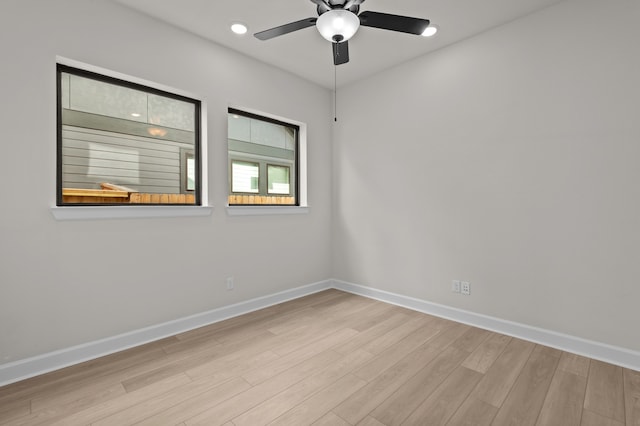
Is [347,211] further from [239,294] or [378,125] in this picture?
[239,294]

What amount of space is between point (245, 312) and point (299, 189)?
1.63 m

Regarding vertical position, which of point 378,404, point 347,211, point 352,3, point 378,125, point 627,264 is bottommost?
point 378,404

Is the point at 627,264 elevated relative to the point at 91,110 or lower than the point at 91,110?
lower

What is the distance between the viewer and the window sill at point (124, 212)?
2.12 meters

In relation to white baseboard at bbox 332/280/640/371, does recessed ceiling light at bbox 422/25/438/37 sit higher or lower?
higher

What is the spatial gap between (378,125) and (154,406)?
327cm

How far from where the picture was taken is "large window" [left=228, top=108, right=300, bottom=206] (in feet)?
10.8

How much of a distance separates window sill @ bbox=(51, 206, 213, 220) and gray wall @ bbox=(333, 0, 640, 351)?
2010mm

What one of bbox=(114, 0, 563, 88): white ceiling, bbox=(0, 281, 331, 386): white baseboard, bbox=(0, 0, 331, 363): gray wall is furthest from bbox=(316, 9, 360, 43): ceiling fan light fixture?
bbox=(0, 281, 331, 386): white baseboard

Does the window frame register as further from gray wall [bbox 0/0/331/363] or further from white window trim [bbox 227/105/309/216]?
gray wall [bbox 0/0/331/363]

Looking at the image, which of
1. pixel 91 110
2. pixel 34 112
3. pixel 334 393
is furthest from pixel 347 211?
pixel 34 112

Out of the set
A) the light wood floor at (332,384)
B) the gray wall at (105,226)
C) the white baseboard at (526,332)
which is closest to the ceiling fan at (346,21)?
the gray wall at (105,226)

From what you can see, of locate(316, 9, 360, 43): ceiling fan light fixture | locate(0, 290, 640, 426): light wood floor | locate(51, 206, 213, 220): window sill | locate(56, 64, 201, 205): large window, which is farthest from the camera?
locate(56, 64, 201, 205): large window

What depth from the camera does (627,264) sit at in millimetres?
2119
